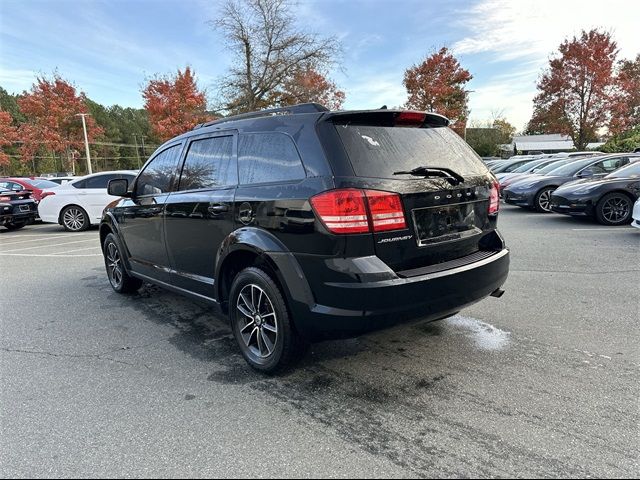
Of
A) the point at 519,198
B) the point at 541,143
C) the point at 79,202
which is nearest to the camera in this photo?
the point at 79,202

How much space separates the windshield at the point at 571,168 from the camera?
12.0 m

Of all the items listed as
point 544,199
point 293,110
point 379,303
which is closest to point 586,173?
point 544,199

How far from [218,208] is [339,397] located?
5.62 ft

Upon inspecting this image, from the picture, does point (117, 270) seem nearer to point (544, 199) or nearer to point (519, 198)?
point (519, 198)

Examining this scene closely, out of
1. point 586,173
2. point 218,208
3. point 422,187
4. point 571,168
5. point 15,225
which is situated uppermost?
point 571,168

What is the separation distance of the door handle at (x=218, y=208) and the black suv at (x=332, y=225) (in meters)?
0.02

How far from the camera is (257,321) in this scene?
3250mm

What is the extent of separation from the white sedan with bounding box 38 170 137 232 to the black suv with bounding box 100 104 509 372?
9.40m

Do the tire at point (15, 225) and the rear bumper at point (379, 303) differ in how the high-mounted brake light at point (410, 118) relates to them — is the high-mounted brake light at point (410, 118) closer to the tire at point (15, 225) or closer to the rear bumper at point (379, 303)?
the rear bumper at point (379, 303)

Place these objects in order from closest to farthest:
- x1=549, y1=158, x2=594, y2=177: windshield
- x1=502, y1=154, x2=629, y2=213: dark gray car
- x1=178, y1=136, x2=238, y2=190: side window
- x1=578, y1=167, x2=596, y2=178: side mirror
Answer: x1=178, y1=136, x2=238, y2=190: side window → x1=502, y1=154, x2=629, y2=213: dark gray car → x1=578, y1=167, x2=596, y2=178: side mirror → x1=549, y1=158, x2=594, y2=177: windshield

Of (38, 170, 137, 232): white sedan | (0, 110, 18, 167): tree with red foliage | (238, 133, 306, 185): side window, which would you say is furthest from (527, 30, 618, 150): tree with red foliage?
(0, 110, 18, 167): tree with red foliage

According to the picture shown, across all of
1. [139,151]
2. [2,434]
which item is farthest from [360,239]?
[139,151]

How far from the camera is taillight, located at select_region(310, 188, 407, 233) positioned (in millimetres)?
2584

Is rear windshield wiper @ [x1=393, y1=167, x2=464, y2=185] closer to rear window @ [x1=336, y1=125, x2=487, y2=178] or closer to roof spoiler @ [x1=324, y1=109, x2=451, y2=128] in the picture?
rear window @ [x1=336, y1=125, x2=487, y2=178]
